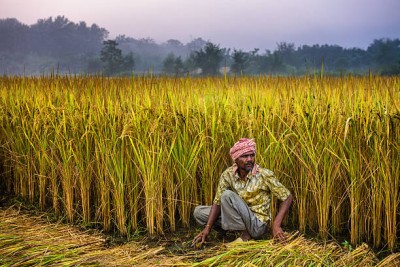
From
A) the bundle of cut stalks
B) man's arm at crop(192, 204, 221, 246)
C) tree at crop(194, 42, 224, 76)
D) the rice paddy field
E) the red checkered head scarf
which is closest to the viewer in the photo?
the bundle of cut stalks

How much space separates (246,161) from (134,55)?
243 feet

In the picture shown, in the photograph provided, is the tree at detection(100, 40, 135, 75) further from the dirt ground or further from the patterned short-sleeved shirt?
the patterned short-sleeved shirt

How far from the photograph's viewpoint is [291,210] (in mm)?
3709

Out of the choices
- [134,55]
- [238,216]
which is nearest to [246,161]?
[238,216]

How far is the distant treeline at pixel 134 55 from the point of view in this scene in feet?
145

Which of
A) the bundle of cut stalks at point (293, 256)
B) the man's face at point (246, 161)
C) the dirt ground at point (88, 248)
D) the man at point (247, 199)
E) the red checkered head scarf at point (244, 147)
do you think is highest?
the red checkered head scarf at point (244, 147)

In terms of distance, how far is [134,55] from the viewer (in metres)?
75.2

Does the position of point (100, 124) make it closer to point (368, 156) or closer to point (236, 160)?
point (236, 160)

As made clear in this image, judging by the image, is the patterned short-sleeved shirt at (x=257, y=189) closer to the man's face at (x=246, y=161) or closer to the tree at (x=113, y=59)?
the man's face at (x=246, y=161)

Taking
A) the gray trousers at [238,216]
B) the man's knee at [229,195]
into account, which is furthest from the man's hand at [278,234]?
the man's knee at [229,195]

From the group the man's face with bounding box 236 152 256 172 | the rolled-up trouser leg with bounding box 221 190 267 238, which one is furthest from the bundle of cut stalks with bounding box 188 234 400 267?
the man's face with bounding box 236 152 256 172

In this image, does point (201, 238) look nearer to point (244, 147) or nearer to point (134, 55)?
point (244, 147)

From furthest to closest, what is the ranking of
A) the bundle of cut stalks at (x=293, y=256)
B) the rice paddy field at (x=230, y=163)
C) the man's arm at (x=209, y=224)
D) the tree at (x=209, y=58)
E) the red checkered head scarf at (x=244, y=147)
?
the tree at (x=209, y=58), the man's arm at (x=209, y=224), the rice paddy field at (x=230, y=163), the red checkered head scarf at (x=244, y=147), the bundle of cut stalks at (x=293, y=256)

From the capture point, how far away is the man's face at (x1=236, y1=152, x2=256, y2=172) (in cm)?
308
